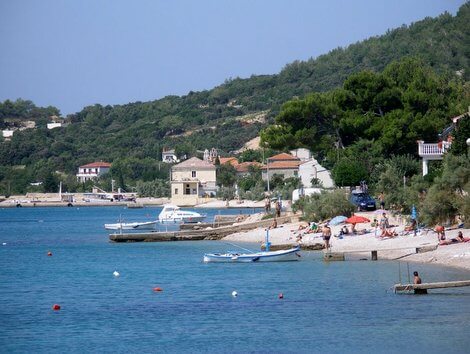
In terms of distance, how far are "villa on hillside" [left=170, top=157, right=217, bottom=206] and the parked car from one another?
69.8 m

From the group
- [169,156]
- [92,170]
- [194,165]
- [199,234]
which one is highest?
[169,156]

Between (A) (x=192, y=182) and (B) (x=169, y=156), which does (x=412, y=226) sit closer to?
(A) (x=192, y=182)

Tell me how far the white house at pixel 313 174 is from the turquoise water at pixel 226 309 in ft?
135

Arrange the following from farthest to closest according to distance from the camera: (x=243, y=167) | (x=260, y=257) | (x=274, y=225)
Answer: (x=243, y=167), (x=274, y=225), (x=260, y=257)

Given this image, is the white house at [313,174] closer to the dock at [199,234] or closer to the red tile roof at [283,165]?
the dock at [199,234]

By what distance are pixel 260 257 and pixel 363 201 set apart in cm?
1618

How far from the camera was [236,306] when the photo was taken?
3522 centimetres

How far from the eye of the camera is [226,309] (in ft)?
113

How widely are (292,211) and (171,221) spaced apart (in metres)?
19.4

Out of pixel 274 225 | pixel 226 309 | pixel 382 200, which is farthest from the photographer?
pixel 274 225

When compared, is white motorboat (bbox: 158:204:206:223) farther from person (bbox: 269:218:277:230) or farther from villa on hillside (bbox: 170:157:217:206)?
villa on hillside (bbox: 170:157:217:206)

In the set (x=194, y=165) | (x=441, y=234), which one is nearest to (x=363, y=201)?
(x=441, y=234)

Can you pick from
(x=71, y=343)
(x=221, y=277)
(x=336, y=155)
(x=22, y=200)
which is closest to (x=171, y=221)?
(x=336, y=155)

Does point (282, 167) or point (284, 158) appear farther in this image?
point (284, 158)
